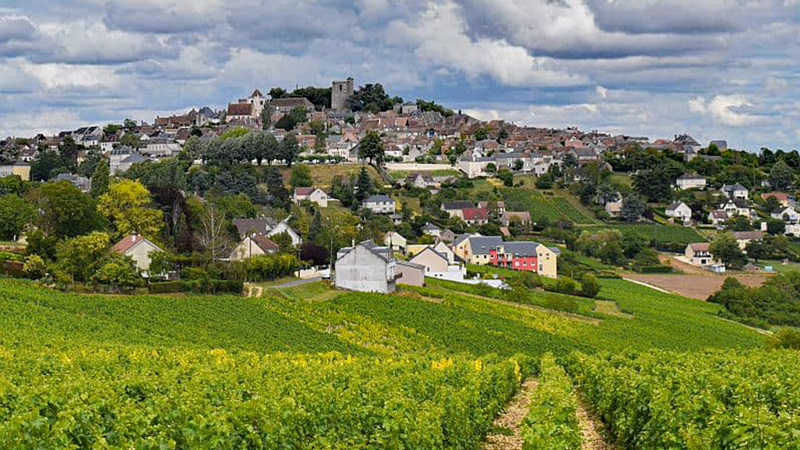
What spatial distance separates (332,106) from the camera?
18525 centimetres

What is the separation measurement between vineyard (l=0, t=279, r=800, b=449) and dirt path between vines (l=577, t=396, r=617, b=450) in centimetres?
27

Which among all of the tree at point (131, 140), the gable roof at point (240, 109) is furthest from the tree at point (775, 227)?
the gable roof at point (240, 109)

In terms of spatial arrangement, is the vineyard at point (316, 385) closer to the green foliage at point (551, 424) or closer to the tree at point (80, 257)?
the green foliage at point (551, 424)

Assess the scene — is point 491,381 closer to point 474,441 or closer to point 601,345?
point 474,441

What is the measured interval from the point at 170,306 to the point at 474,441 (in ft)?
84.5

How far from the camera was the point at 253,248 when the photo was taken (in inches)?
2383

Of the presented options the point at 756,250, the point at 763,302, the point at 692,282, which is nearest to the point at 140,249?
the point at 763,302

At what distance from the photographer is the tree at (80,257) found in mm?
44531

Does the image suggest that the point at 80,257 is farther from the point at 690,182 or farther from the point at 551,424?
the point at 690,182

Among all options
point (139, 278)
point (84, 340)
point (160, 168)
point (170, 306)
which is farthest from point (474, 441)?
point (160, 168)

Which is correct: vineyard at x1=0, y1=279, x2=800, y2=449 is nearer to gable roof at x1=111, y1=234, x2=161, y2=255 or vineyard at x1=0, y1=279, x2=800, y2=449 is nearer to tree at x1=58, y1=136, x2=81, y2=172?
gable roof at x1=111, y1=234, x2=161, y2=255

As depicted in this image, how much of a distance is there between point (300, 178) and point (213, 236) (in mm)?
48494

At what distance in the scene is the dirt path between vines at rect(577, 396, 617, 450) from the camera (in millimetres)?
18625

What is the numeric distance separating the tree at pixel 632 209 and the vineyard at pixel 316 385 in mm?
67288
